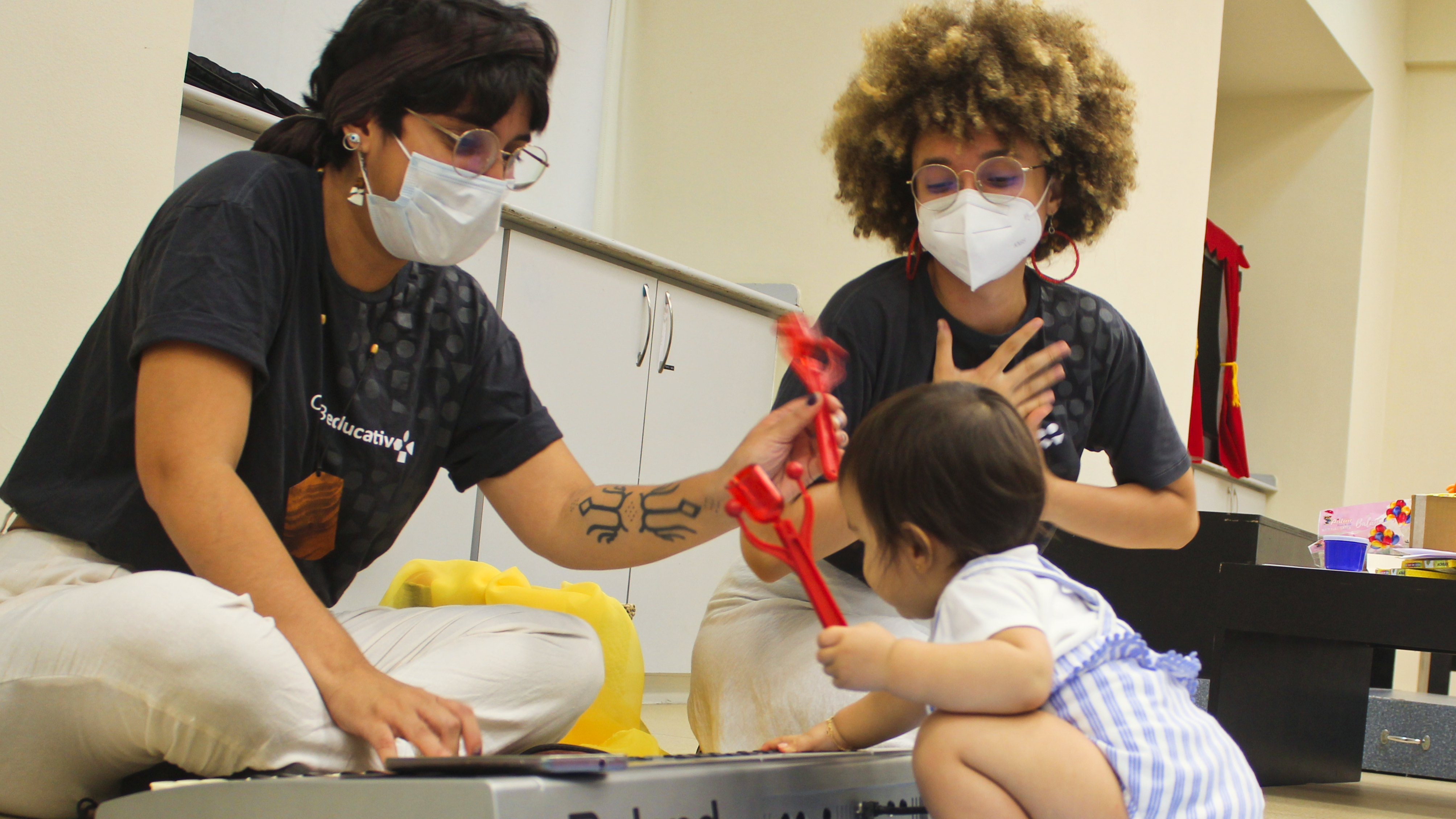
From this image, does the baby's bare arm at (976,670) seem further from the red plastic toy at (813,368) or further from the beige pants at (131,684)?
the beige pants at (131,684)

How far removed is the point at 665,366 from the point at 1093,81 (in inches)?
61.6

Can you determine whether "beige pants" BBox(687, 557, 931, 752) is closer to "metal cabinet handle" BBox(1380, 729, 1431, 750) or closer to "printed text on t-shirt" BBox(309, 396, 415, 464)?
"printed text on t-shirt" BBox(309, 396, 415, 464)

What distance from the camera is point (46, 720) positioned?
1008mm

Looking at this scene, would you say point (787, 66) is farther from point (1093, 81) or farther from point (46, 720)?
point (46, 720)

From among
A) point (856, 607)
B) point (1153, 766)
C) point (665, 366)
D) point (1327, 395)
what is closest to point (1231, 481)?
point (1327, 395)

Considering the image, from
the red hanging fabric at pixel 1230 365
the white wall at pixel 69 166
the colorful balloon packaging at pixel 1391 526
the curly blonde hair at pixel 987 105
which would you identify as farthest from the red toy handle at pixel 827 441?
the red hanging fabric at pixel 1230 365

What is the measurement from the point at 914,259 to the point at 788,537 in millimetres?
772

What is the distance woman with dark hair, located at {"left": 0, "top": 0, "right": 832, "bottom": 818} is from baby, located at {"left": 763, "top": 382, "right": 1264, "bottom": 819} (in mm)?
223

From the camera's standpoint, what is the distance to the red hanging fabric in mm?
5090

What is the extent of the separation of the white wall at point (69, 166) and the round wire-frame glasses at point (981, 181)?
1.01 m

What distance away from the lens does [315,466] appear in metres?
1.23

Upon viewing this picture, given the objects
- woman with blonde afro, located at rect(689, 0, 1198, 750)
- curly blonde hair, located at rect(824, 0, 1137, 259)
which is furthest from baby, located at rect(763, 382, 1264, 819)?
curly blonde hair, located at rect(824, 0, 1137, 259)

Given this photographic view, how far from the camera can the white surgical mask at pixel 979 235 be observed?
1450mm

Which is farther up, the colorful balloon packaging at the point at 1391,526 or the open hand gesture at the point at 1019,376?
the open hand gesture at the point at 1019,376
